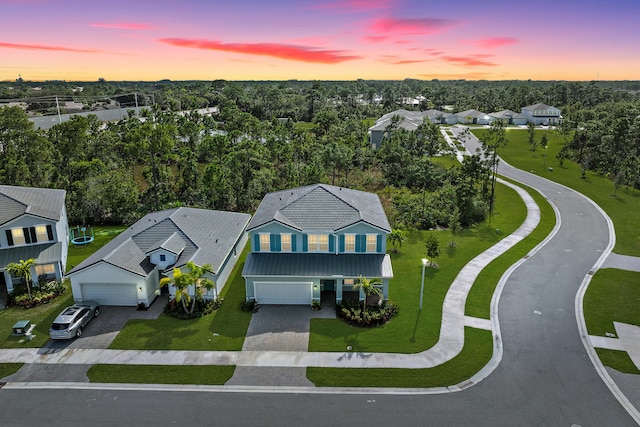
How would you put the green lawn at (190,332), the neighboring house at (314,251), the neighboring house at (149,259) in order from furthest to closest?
the neighboring house at (314,251), the neighboring house at (149,259), the green lawn at (190,332)

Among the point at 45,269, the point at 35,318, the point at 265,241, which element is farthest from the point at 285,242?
the point at 45,269

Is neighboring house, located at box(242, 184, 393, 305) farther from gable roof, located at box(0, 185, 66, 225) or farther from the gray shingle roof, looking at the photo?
gable roof, located at box(0, 185, 66, 225)

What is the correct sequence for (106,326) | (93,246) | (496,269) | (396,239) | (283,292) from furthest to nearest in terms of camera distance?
1. (93,246)
2. (396,239)
3. (496,269)
4. (283,292)
5. (106,326)

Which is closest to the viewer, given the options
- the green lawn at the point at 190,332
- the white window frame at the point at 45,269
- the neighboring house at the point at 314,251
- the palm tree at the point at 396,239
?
the green lawn at the point at 190,332

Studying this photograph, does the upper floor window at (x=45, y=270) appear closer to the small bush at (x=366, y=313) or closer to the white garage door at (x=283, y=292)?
the white garage door at (x=283, y=292)

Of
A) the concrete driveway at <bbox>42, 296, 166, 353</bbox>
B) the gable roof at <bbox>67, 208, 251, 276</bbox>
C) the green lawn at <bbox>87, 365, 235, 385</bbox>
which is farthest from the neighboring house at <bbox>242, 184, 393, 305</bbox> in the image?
the green lawn at <bbox>87, 365, 235, 385</bbox>

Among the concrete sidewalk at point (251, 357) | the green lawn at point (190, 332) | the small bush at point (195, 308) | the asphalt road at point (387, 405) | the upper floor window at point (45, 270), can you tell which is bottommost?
the asphalt road at point (387, 405)

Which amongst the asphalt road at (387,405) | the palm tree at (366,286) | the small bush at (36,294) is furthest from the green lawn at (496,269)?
the small bush at (36,294)

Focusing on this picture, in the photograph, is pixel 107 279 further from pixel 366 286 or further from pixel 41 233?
pixel 366 286
